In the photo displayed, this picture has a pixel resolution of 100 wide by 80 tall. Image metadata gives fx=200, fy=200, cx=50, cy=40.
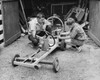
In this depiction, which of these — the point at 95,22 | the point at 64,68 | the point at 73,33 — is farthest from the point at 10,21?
the point at 64,68

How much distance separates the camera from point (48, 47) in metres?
5.40

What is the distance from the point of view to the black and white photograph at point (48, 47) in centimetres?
463

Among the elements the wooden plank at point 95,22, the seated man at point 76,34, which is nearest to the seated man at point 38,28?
the seated man at point 76,34

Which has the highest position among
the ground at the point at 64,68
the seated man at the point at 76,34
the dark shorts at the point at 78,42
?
the seated man at the point at 76,34

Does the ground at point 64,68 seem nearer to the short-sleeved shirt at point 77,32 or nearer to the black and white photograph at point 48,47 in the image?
the black and white photograph at point 48,47

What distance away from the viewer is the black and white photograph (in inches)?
182

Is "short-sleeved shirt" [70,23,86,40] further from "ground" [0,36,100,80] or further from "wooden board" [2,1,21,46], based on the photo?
"wooden board" [2,1,21,46]

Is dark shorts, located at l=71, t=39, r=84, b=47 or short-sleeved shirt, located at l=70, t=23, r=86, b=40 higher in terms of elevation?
short-sleeved shirt, located at l=70, t=23, r=86, b=40

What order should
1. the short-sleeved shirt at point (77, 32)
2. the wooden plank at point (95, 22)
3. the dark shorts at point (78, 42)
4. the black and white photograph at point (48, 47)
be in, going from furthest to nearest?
the wooden plank at point (95, 22), the dark shorts at point (78, 42), the short-sleeved shirt at point (77, 32), the black and white photograph at point (48, 47)

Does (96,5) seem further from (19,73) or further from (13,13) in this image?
(19,73)

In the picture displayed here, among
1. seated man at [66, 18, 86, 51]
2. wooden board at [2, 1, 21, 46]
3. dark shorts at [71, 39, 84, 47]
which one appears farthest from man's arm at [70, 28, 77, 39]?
wooden board at [2, 1, 21, 46]

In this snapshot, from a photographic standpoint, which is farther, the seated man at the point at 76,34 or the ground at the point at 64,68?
the seated man at the point at 76,34

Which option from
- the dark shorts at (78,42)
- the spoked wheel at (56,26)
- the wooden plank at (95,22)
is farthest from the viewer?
the wooden plank at (95,22)

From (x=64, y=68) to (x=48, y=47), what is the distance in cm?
78
